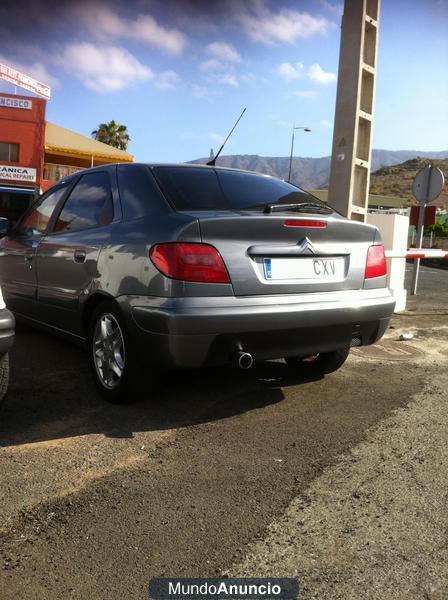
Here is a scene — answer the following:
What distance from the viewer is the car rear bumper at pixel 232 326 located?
316 cm

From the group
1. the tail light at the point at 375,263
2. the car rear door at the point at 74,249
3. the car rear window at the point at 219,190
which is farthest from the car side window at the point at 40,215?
the tail light at the point at 375,263

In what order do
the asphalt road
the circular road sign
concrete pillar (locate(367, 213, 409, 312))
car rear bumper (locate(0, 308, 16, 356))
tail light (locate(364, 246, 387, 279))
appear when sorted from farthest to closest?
the circular road sign < concrete pillar (locate(367, 213, 409, 312)) < tail light (locate(364, 246, 387, 279)) < car rear bumper (locate(0, 308, 16, 356)) < the asphalt road

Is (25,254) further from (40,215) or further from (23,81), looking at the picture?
(23,81)

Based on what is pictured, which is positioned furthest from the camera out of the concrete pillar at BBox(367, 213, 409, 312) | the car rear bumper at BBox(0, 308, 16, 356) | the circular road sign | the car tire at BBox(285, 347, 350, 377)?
the circular road sign

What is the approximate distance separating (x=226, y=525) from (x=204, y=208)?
6.35ft

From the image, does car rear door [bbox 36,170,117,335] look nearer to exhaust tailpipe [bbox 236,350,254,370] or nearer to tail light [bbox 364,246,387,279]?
exhaust tailpipe [bbox 236,350,254,370]

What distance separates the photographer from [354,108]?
7.82 m

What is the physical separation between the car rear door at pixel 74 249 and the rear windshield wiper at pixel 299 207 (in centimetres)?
103

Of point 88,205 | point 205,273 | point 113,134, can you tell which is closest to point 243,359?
point 205,273

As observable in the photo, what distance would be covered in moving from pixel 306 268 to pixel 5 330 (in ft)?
5.89

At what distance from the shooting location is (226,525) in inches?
90.1

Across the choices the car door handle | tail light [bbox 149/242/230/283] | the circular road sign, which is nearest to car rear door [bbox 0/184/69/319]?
the car door handle

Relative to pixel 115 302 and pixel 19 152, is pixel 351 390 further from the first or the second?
pixel 19 152

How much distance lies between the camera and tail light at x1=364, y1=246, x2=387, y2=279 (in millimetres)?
3850
